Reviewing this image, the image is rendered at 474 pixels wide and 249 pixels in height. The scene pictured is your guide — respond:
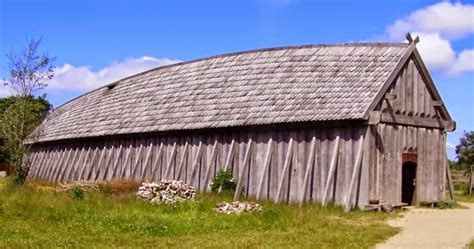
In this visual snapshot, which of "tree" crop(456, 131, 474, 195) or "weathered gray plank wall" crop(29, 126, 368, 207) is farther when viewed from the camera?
"tree" crop(456, 131, 474, 195)

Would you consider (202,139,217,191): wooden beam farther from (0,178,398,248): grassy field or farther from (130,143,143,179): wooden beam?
(0,178,398,248): grassy field

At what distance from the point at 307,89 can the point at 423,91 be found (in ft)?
14.7

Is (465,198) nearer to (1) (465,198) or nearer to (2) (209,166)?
(1) (465,198)

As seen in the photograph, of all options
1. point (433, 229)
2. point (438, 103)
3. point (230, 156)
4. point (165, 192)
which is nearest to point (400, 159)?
point (438, 103)

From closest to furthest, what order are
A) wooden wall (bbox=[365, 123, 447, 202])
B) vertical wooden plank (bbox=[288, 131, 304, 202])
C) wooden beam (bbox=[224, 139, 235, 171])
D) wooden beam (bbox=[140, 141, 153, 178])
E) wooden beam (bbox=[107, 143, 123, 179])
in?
wooden wall (bbox=[365, 123, 447, 202]) < vertical wooden plank (bbox=[288, 131, 304, 202]) < wooden beam (bbox=[224, 139, 235, 171]) < wooden beam (bbox=[140, 141, 153, 178]) < wooden beam (bbox=[107, 143, 123, 179])

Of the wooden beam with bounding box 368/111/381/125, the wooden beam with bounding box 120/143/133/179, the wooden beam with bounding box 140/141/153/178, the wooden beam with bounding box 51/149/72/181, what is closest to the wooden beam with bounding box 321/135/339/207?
the wooden beam with bounding box 368/111/381/125

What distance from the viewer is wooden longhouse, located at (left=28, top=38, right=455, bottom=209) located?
72.1 feet

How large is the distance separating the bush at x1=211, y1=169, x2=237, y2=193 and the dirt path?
6.49 m

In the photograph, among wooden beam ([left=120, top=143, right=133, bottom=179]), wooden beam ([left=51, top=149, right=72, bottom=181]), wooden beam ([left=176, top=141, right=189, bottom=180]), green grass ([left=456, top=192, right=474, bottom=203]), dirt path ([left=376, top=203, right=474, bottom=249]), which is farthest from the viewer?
wooden beam ([left=51, top=149, right=72, bottom=181])

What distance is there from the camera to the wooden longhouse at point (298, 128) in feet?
72.1

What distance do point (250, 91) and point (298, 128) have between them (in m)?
3.96

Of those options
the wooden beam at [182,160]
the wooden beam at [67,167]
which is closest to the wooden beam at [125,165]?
the wooden beam at [182,160]

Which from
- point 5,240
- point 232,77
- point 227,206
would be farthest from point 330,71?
point 5,240

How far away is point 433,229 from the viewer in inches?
661
